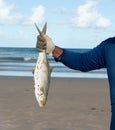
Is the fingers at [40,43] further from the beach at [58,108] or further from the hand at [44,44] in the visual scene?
the beach at [58,108]

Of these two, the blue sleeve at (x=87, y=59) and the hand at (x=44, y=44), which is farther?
the blue sleeve at (x=87, y=59)

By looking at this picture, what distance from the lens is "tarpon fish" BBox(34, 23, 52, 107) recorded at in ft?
13.4

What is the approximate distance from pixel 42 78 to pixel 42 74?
42 mm

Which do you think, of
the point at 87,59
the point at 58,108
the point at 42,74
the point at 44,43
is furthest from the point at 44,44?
the point at 58,108

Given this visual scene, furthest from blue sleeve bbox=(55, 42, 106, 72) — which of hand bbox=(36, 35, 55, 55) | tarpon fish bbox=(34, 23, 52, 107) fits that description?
tarpon fish bbox=(34, 23, 52, 107)

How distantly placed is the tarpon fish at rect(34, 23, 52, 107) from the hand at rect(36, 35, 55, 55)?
0.10ft

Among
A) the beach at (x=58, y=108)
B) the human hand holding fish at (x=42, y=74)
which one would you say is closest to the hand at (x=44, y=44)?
the human hand holding fish at (x=42, y=74)

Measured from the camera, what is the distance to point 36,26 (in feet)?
13.5

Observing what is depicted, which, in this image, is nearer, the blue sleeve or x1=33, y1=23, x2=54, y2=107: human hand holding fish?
x1=33, y1=23, x2=54, y2=107: human hand holding fish

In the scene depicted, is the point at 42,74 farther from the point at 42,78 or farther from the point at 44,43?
the point at 44,43

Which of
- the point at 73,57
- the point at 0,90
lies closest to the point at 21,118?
the point at 0,90

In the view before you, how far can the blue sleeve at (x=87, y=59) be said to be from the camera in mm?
4461

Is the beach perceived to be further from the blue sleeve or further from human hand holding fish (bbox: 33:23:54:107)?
human hand holding fish (bbox: 33:23:54:107)

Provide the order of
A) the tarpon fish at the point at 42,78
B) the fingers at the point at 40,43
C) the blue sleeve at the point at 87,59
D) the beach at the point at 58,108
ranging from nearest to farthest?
the tarpon fish at the point at 42,78, the fingers at the point at 40,43, the blue sleeve at the point at 87,59, the beach at the point at 58,108
